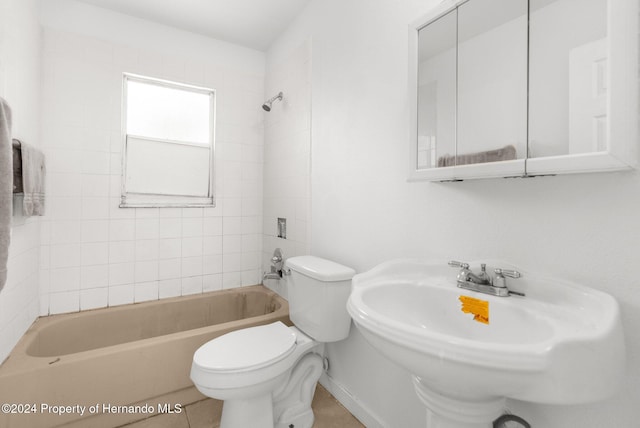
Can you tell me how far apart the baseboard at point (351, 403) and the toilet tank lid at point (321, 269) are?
683mm

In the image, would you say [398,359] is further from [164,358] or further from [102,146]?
[102,146]

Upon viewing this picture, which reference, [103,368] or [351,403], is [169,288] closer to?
[103,368]

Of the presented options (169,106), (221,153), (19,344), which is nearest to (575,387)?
(19,344)

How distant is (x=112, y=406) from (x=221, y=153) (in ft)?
5.93

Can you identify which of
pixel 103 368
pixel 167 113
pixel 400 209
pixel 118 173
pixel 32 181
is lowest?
pixel 103 368

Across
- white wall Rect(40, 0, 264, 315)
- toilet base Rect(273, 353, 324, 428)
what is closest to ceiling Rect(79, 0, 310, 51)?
white wall Rect(40, 0, 264, 315)

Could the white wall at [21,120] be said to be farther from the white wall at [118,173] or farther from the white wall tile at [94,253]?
the white wall tile at [94,253]

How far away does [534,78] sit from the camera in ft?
2.79

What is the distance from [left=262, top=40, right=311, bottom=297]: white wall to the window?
0.50m

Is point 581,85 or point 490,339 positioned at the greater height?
point 581,85

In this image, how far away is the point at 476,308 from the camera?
0.90m

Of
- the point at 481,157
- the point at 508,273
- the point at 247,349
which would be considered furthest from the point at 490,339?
the point at 247,349

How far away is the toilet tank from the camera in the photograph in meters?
1.49

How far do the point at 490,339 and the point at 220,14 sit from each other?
2531 mm
